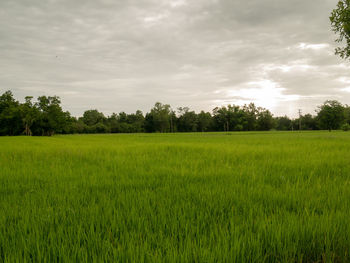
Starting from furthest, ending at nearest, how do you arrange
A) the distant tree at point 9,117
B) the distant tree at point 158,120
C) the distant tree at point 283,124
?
the distant tree at point 283,124, the distant tree at point 158,120, the distant tree at point 9,117

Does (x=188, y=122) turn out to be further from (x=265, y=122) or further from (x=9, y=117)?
(x=9, y=117)

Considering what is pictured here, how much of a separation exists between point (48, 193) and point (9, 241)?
1.65 m

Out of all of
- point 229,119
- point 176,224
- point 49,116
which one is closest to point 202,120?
point 229,119

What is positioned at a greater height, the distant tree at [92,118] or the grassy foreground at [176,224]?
the distant tree at [92,118]

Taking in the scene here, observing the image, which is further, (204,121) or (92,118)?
(92,118)

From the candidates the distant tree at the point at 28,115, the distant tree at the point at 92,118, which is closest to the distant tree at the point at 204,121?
the distant tree at the point at 92,118

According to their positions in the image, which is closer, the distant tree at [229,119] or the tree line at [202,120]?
the tree line at [202,120]

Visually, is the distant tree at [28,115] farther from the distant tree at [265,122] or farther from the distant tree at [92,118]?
the distant tree at [265,122]

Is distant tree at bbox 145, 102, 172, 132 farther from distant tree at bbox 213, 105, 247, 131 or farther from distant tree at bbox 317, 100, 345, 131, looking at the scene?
distant tree at bbox 317, 100, 345, 131

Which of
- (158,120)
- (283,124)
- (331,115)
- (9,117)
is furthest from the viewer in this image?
(283,124)

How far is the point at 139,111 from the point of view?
140875 millimetres

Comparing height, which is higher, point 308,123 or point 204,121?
point 204,121

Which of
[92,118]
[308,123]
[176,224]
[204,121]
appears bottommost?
[176,224]

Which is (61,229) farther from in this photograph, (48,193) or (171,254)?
(48,193)
